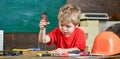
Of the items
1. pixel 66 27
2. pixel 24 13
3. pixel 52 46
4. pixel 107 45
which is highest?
pixel 24 13

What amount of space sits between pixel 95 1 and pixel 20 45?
1196mm

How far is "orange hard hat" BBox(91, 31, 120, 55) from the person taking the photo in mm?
1703

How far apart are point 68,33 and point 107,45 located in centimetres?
34

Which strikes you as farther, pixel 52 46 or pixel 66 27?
pixel 52 46

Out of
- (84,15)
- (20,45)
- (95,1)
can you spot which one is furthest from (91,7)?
(20,45)

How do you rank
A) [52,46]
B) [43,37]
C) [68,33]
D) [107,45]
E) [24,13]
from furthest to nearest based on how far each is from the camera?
[52,46] < [24,13] < [68,33] < [43,37] < [107,45]

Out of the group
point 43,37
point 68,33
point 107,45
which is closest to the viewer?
point 107,45

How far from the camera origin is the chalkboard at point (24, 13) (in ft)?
12.6

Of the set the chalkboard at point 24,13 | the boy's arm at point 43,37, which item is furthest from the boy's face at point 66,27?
the chalkboard at point 24,13

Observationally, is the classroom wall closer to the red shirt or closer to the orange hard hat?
the red shirt

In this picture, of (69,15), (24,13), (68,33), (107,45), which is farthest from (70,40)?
(24,13)

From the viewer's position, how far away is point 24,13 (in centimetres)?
389

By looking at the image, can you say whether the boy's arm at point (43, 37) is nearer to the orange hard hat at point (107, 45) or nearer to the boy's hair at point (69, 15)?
the boy's hair at point (69, 15)

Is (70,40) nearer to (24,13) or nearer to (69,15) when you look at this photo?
(69,15)
